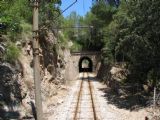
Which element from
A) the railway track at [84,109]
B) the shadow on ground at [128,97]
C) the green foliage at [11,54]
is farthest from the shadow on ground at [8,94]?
the shadow on ground at [128,97]

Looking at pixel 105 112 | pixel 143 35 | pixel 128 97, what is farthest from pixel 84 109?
pixel 128 97

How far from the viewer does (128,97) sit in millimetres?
36531

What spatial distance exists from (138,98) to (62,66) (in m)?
18.9

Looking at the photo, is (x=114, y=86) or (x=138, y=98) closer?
(x=138, y=98)

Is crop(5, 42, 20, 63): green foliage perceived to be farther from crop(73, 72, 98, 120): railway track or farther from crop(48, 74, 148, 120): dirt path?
crop(73, 72, 98, 120): railway track

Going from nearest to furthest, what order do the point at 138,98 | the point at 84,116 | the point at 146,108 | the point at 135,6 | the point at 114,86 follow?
the point at 84,116 → the point at 146,108 → the point at 135,6 → the point at 138,98 → the point at 114,86

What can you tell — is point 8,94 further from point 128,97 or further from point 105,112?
point 128,97

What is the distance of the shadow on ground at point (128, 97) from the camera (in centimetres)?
3145

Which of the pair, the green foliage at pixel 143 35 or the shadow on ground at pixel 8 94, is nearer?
the shadow on ground at pixel 8 94

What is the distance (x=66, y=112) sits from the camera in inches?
1117

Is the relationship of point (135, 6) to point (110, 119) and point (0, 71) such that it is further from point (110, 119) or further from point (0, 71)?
point (0, 71)

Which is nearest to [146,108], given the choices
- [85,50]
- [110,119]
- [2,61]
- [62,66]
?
[110,119]

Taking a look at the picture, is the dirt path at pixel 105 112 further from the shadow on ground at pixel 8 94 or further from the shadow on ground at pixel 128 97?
the shadow on ground at pixel 8 94

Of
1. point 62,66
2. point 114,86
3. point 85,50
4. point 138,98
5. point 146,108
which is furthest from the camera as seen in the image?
point 85,50
